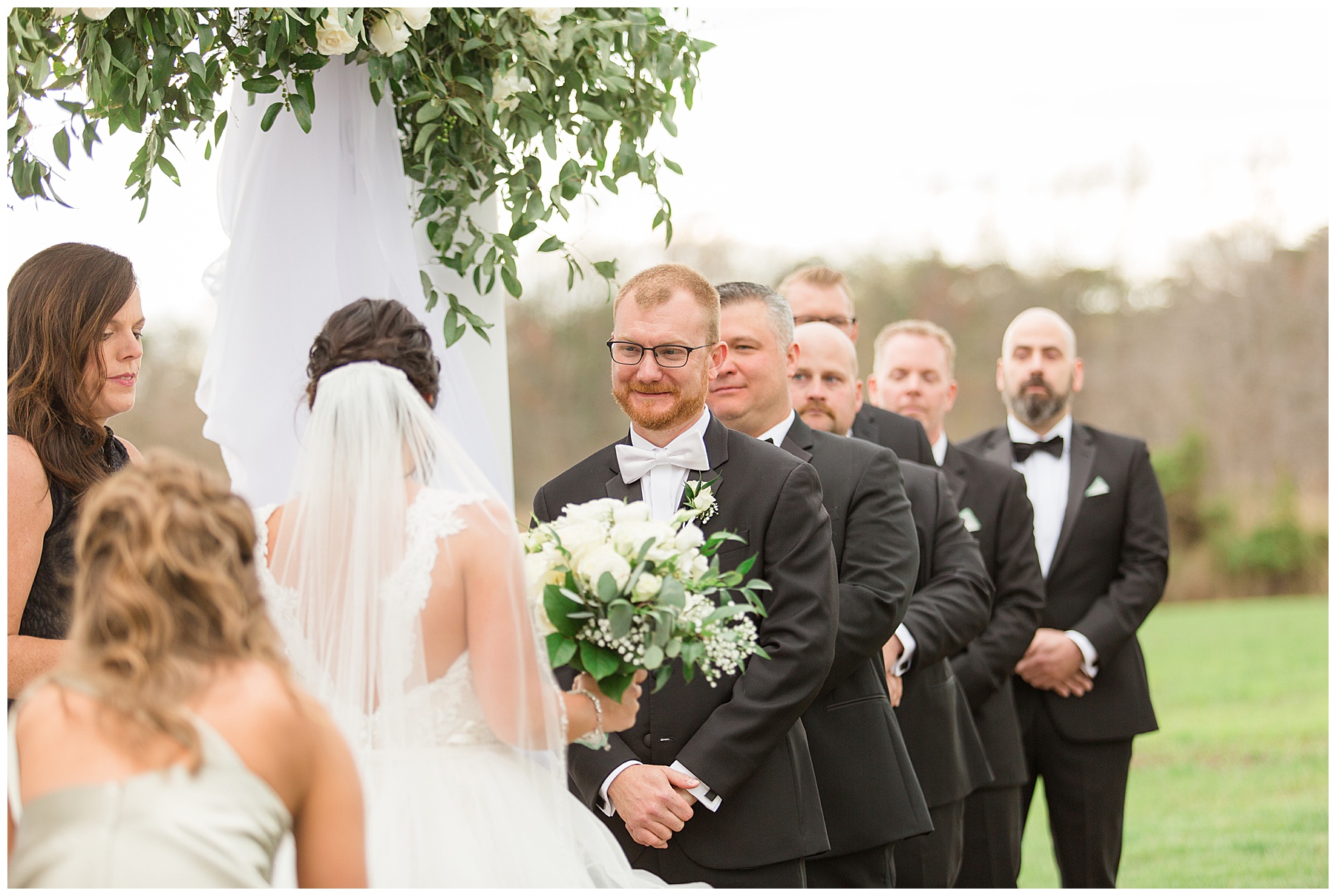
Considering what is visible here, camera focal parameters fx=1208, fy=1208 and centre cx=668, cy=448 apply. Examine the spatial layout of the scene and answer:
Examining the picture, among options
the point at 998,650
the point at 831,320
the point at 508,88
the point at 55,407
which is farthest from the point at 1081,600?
the point at 55,407

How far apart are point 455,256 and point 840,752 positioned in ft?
5.91

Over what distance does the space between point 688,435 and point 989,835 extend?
95.3 inches

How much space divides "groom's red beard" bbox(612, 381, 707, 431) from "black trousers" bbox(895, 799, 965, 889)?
5.84 feet

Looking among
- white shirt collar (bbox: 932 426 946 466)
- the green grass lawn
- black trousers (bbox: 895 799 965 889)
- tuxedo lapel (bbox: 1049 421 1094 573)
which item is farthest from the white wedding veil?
the green grass lawn

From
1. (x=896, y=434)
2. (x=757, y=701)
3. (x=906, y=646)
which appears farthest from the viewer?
(x=896, y=434)

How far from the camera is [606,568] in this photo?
2.53m

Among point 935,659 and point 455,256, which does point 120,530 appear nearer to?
point 455,256

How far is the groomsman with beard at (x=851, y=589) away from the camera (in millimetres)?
3422

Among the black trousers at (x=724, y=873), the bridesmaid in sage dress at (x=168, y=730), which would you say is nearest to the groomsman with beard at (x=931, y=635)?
the black trousers at (x=724, y=873)

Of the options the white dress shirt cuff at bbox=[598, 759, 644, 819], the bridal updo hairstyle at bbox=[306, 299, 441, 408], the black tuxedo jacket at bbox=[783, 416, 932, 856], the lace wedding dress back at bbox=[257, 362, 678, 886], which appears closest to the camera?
the lace wedding dress back at bbox=[257, 362, 678, 886]

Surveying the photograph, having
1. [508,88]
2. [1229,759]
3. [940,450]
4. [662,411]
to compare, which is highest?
[508,88]

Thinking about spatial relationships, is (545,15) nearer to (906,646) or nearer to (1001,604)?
(906,646)

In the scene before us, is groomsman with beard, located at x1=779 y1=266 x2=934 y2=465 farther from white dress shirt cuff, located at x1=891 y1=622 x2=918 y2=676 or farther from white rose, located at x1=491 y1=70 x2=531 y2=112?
white rose, located at x1=491 y1=70 x2=531 y2=112

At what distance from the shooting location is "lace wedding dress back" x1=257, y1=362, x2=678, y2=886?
2447 mm
